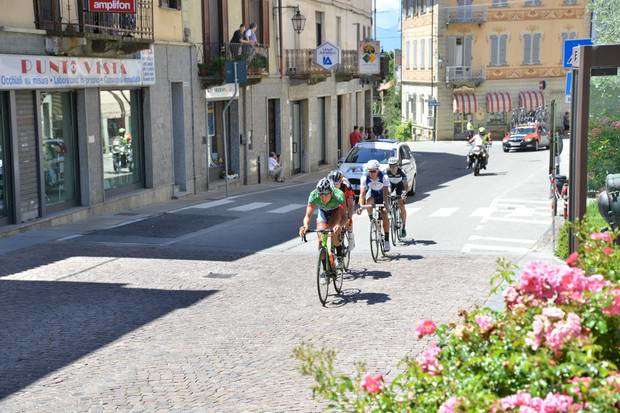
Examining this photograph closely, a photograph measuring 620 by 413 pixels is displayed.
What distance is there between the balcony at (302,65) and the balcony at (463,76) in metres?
29.5

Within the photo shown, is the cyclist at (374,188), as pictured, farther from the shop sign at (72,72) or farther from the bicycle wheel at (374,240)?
the shop sign at (72,72)

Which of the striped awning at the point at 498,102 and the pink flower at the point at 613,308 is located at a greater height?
the pink flower at the point at 613,308

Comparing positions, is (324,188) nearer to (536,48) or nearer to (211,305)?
(211,305)

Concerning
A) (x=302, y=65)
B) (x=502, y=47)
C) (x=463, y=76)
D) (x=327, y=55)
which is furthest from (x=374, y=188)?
(x=502, y=47)

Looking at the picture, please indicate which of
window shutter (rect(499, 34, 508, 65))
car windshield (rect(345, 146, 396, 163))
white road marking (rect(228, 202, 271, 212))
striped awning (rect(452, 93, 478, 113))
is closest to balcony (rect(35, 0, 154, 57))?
white road marking (rect(228, 202, 271, 212))

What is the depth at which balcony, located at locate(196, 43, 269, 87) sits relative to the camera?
2870 cm

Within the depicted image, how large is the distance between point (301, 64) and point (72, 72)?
17049mm

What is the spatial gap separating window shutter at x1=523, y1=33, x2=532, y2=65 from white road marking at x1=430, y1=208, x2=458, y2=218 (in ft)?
150

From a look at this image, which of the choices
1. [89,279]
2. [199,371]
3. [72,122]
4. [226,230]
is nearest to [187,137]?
[72,122]

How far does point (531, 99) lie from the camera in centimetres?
6669

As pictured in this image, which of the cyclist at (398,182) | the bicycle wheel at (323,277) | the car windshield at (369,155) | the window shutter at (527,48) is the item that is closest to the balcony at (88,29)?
the car windshield at (369,155)

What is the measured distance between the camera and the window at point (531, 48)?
66.5m

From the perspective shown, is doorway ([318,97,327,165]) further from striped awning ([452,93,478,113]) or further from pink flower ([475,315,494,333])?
pink flower ([475,315,494,333])

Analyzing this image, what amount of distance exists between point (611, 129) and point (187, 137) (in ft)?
58.7
